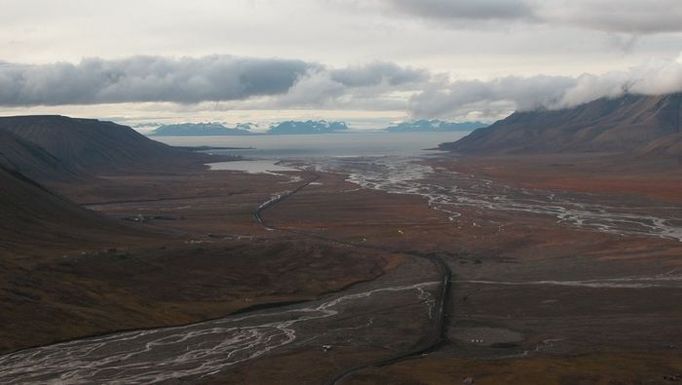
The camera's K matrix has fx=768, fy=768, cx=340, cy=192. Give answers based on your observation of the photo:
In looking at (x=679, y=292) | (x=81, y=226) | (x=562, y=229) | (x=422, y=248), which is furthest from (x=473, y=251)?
(x=81, y=226)

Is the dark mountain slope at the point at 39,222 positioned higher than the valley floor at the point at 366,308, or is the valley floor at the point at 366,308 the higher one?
the dark mountain slope at the point at 39,222

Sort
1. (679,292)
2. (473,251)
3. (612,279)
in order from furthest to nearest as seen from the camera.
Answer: (473,251)
(612,279)
(679,292)

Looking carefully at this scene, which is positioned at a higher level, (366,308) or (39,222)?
(39,222)

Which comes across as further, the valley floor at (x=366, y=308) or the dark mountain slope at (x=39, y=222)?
the dark mountain slope at (x=39, y=222)

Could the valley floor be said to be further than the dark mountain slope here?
No

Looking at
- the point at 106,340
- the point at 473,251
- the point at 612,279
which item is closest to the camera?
the point at 106,340

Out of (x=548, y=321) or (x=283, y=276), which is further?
(x=283, y=276)

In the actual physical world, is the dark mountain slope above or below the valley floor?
above

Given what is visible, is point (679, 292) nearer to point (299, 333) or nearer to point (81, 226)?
point (299, 333)

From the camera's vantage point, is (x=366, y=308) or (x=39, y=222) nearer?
(x=366, y=308)
